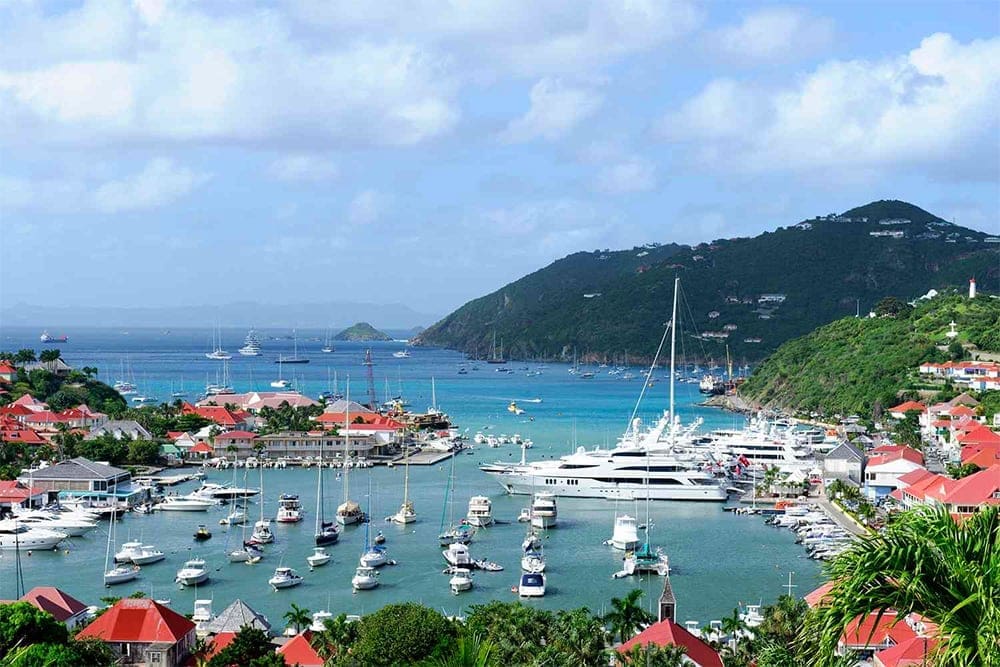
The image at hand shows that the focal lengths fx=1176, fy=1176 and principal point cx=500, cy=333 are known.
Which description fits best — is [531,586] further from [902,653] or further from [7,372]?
[7,372]

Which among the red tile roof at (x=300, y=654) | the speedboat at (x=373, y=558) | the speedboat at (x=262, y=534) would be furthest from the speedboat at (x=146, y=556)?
the red tile roof at (x=300, y=654)

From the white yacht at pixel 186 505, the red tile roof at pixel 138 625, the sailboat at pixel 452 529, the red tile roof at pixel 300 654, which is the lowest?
the sailboat at pixel 452 529

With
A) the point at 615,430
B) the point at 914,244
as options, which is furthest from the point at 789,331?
the point at 615,430

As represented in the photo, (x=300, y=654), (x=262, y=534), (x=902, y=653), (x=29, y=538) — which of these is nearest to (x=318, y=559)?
(x=262, y=534)

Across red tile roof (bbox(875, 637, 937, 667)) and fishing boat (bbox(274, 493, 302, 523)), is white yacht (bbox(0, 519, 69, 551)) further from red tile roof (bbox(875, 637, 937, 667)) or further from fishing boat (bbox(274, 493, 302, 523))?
red tile roof (bbox(875, 637, 937, 667))

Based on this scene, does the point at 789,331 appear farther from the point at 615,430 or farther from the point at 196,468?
the point at 196,468

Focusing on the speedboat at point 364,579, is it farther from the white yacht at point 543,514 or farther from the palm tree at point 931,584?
the palm tree at point 931,584
